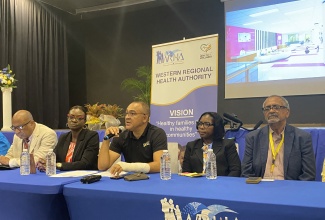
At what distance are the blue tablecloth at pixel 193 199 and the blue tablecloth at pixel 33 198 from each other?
3.9 inches

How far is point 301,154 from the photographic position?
2254mm

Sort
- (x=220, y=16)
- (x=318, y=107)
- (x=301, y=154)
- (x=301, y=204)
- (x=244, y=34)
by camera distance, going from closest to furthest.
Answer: (x=301, y=204), (x=301, y=154), (x=318, y=107), (x=244, y=34), (x=220, y=16)

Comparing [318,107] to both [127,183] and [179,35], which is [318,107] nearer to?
[179,35]

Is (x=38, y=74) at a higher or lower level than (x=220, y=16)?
lower

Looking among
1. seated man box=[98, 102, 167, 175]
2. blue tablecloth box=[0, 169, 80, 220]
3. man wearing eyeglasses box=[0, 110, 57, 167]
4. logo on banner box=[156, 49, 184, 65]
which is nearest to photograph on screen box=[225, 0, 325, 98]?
logo on banner box=[156, 49, 184, 65]

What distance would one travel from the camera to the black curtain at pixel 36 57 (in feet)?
17.9

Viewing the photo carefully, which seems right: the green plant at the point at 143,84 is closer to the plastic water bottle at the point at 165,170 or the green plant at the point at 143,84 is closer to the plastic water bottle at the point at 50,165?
the plastic water bottle at the point at 50,165

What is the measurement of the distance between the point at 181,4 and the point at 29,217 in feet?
16.0

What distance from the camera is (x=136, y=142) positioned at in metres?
2.54

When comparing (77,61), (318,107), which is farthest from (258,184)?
(77,61)

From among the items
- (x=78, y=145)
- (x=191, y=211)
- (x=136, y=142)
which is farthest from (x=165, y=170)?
(x=78, y=145)

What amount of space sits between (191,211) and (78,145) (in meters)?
1.53

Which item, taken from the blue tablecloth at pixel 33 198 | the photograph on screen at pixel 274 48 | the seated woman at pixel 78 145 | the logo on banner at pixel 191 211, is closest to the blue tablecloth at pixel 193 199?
the logo on banner at pixel 191 211

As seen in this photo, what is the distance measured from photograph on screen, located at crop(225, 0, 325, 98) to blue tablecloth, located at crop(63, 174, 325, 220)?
3.44 m
